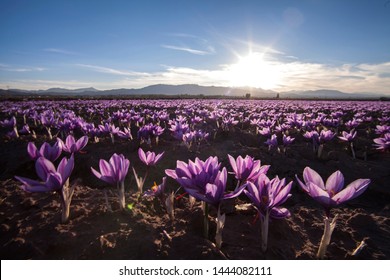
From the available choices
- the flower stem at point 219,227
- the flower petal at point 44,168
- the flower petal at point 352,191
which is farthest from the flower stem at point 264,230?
the flower petal at point 44,168

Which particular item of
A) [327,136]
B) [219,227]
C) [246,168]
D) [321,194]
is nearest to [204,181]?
[219,227]

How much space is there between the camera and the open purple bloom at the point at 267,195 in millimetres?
1524

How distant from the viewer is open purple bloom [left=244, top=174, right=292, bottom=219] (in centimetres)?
152

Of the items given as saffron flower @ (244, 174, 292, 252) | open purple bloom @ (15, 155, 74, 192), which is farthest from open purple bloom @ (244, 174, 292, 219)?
open purple bloom @ (15, 155, 74, 192)

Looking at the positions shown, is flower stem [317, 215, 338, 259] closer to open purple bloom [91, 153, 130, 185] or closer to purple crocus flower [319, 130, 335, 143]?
open purple bloom [91, 153, 130, 185]

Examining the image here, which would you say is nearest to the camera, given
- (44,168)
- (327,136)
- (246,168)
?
(44,168)

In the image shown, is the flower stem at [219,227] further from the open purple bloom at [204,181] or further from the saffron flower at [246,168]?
the saffron flower at [246,168]

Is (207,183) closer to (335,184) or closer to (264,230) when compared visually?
(264,230)

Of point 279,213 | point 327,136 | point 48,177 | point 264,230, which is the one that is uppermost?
point 48,177

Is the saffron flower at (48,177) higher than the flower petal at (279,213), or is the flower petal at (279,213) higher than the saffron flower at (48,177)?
the saffron flower at (48,177)

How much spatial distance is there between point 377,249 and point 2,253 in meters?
2.68

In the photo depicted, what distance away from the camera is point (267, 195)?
1.55 meters

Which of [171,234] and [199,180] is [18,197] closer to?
[171,234]
